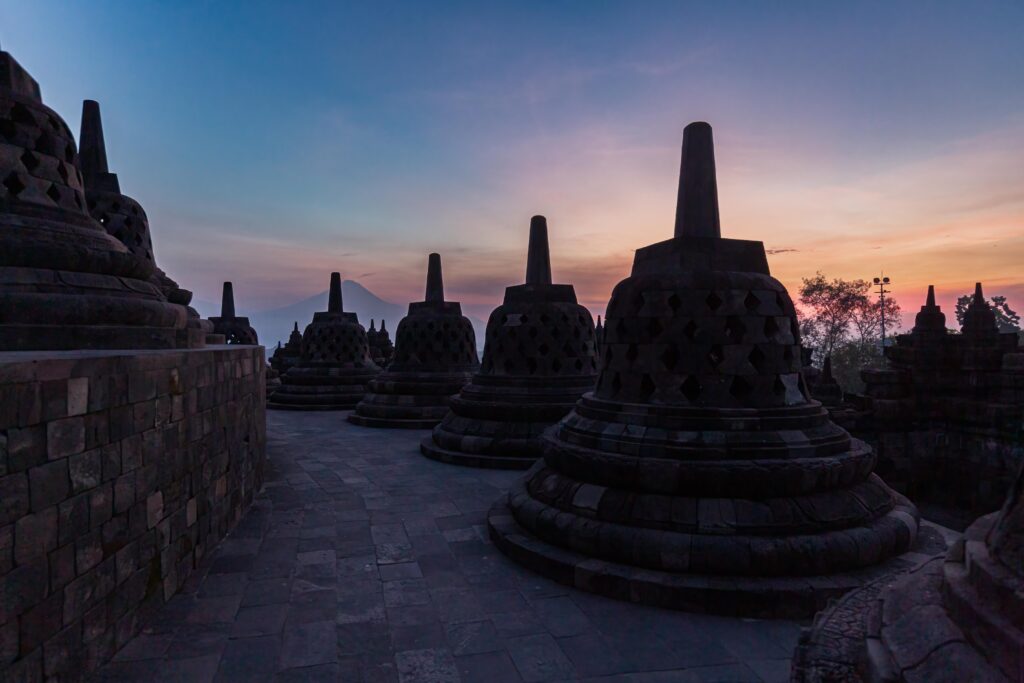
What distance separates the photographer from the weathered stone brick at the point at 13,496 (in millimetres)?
2783

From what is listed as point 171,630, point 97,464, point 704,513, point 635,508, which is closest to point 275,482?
point 171,630

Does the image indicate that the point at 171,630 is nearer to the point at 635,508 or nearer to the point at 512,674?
the point at 512,674

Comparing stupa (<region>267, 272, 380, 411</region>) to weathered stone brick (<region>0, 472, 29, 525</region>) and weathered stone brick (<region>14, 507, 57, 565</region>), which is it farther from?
weathered stone brick (<region>0, 472, 29, 525</region>)

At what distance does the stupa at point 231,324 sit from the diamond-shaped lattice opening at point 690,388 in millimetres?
20586

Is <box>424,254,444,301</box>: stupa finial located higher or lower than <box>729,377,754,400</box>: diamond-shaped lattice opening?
higher

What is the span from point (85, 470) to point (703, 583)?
4.19 metres

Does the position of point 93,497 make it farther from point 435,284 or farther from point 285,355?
point 285,355

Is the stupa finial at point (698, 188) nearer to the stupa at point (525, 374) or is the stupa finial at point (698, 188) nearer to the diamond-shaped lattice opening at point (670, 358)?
the diamond-shaped lattice opening at point (670, 358)

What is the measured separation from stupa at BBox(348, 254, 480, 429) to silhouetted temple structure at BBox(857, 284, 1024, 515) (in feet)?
34.7

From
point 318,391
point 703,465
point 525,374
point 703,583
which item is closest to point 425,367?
point 525,374

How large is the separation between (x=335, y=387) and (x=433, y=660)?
16.1 m

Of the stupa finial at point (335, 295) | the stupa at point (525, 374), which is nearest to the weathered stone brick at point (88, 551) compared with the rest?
the stupa at point (525, 374)

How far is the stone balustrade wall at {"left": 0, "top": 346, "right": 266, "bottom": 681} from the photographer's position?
2896mm

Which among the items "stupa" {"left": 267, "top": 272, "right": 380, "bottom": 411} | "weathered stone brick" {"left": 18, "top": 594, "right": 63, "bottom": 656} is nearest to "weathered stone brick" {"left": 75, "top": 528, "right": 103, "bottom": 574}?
"weathered stone brick" {"left": 18, "top": 594, "right": 63, "bottom": 656}
